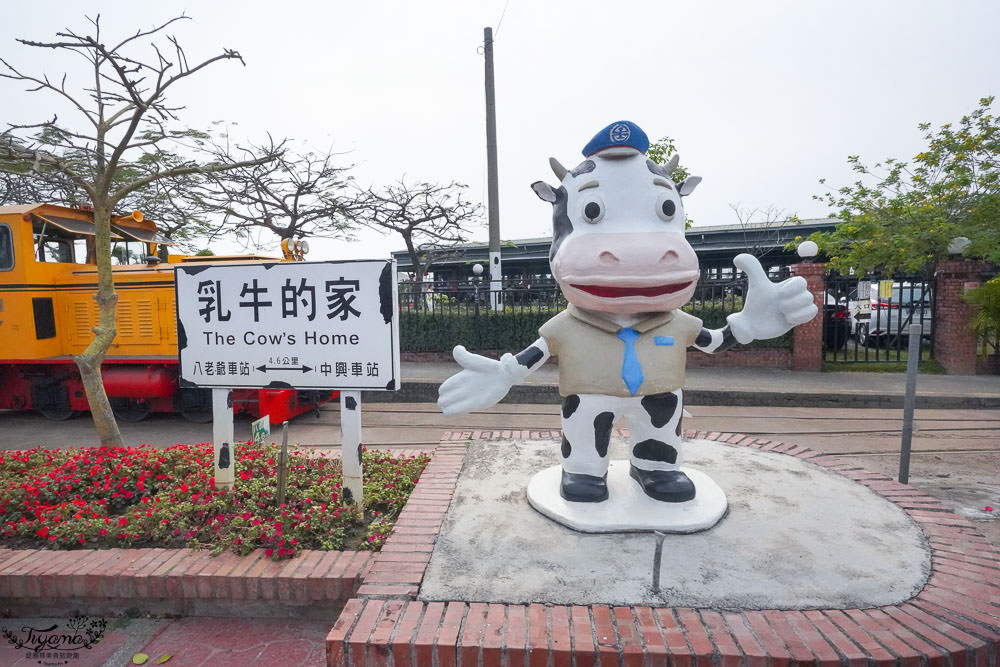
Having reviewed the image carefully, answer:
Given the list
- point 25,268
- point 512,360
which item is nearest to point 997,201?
point 512,360

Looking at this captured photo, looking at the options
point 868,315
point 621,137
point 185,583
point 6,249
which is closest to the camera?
point 185,583

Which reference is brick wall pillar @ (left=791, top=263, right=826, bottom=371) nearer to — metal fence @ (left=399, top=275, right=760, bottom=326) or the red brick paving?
metal fence @ (left=399, top=275, right=760, bottom=326)

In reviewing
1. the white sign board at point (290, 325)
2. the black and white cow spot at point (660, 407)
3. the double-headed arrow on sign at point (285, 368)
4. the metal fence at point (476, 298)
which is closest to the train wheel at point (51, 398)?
the white sign board at point (290, 325)

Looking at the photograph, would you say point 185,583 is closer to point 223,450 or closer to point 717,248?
point 223,450

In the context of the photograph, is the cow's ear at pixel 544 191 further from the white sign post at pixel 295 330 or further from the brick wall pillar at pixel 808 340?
the brick wall pillar at pixel 808 340

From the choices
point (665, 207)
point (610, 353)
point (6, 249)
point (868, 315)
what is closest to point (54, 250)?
point (6, 249)

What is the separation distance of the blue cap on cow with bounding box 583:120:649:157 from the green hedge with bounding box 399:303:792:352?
7.14m

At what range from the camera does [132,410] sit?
22.7 feet

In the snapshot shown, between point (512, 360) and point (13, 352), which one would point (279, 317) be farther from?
point (13, 352)

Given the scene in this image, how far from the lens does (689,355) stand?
33.2 feet

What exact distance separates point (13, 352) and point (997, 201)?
1432 cm

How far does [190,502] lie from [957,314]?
1101 centimetres

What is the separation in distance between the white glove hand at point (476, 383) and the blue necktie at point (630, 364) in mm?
540

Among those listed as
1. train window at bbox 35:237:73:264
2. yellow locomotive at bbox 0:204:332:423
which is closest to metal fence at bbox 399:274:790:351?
yellow locomotive at bbox 0:204:332:423
